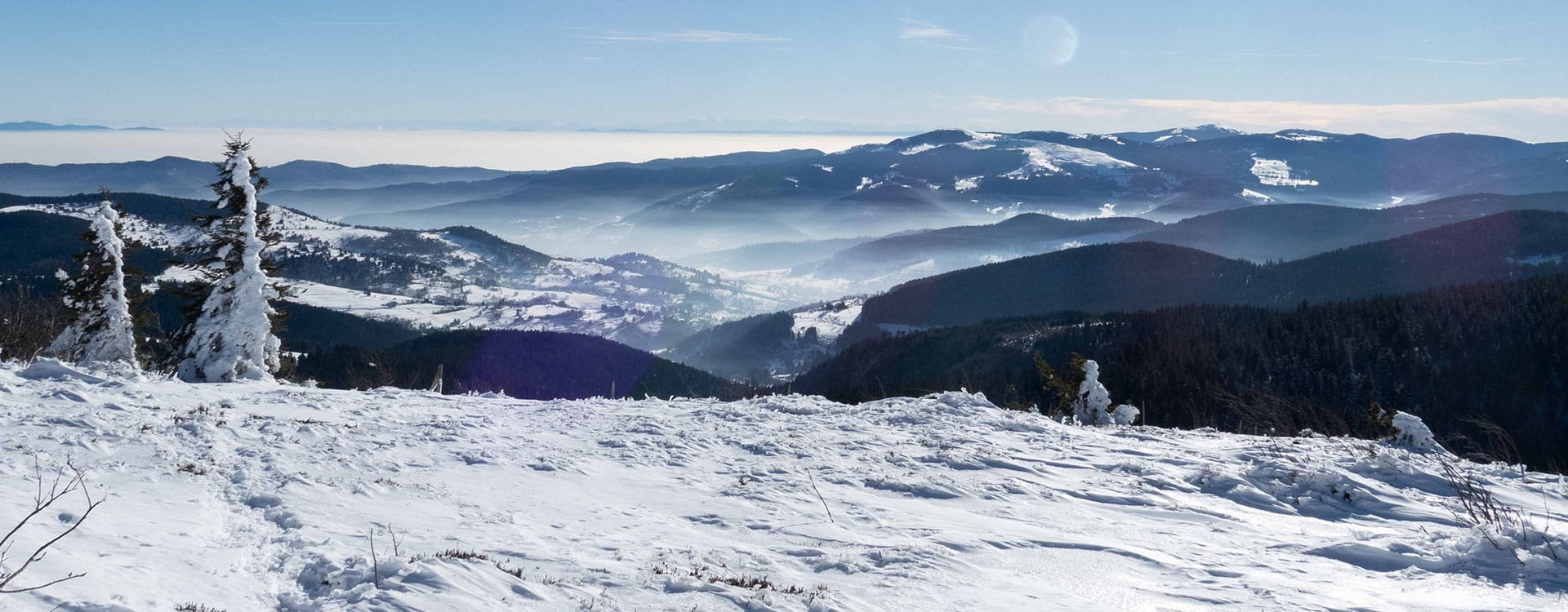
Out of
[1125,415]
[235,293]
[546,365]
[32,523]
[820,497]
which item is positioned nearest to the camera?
[32,523]

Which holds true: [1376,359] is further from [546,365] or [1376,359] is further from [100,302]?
[100,302]

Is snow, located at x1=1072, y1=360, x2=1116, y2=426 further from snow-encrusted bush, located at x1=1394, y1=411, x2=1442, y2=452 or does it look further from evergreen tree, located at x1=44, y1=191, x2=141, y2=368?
evergreen tree, located at x1=44, y1=191, x2=141, y2=368

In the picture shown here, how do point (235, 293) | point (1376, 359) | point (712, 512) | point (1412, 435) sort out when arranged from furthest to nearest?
point (1376, 359), point (235, 293), point (1412, 435), point (712, 512)

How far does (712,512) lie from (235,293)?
22480mm

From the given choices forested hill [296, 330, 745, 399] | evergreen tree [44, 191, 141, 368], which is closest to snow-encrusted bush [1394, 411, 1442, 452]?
evergreen tree [44, 191, 141, 368]

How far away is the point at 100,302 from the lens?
30875 millimetres

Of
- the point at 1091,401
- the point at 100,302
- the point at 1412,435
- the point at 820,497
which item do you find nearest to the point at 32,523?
the point at 820,497

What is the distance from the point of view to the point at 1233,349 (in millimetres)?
118562

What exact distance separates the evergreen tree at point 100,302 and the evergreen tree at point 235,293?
424 cm

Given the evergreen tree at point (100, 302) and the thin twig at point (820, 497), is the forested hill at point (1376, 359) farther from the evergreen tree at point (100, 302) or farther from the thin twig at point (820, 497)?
the thin twig at point (820, 497)

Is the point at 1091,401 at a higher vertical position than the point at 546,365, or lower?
higher

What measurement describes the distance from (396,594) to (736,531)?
459 cm

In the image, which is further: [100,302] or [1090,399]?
[100,302]

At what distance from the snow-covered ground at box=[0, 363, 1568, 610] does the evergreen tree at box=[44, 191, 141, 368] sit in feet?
51.4
